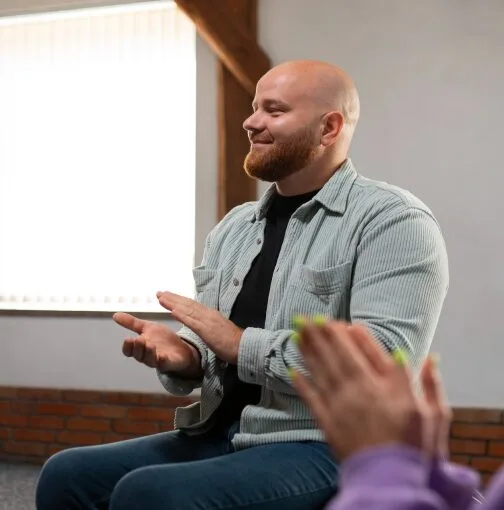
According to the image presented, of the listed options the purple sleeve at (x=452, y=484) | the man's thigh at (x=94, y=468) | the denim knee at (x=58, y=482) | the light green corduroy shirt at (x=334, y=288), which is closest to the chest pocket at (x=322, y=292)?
the light green corduroy shirt at (x=334, y=288)

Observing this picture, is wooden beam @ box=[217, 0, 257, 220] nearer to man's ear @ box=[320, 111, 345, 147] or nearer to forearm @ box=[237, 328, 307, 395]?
man's ear @ box=[320, 111, 345, 147]

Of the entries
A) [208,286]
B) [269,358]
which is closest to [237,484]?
[269,358]

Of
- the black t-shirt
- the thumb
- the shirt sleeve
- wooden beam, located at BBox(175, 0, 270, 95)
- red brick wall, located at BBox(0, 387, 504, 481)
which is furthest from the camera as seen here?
red brick wall, located at BBox(0, 387, 504, 481)

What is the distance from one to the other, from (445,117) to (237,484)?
8.13ft

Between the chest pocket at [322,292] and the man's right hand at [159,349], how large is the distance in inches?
10.0

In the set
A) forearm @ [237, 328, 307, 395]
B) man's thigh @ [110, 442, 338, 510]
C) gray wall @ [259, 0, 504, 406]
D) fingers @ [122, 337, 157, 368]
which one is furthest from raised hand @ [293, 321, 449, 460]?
gray wall @ [259, 0, 504, 406]

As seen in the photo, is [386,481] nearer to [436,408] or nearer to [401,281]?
[436,408]

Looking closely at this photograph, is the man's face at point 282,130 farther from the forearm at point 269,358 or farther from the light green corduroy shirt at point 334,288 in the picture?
the forearm at point 269,358

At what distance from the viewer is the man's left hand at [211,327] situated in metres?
1.58

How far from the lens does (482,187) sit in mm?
3441

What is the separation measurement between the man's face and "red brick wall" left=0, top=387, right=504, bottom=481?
2171mm

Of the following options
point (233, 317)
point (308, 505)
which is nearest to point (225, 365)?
point (233, 317)

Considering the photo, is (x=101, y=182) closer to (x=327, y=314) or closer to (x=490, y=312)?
(x=490, y=312)

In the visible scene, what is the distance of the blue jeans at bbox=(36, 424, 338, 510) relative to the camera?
1376mm
